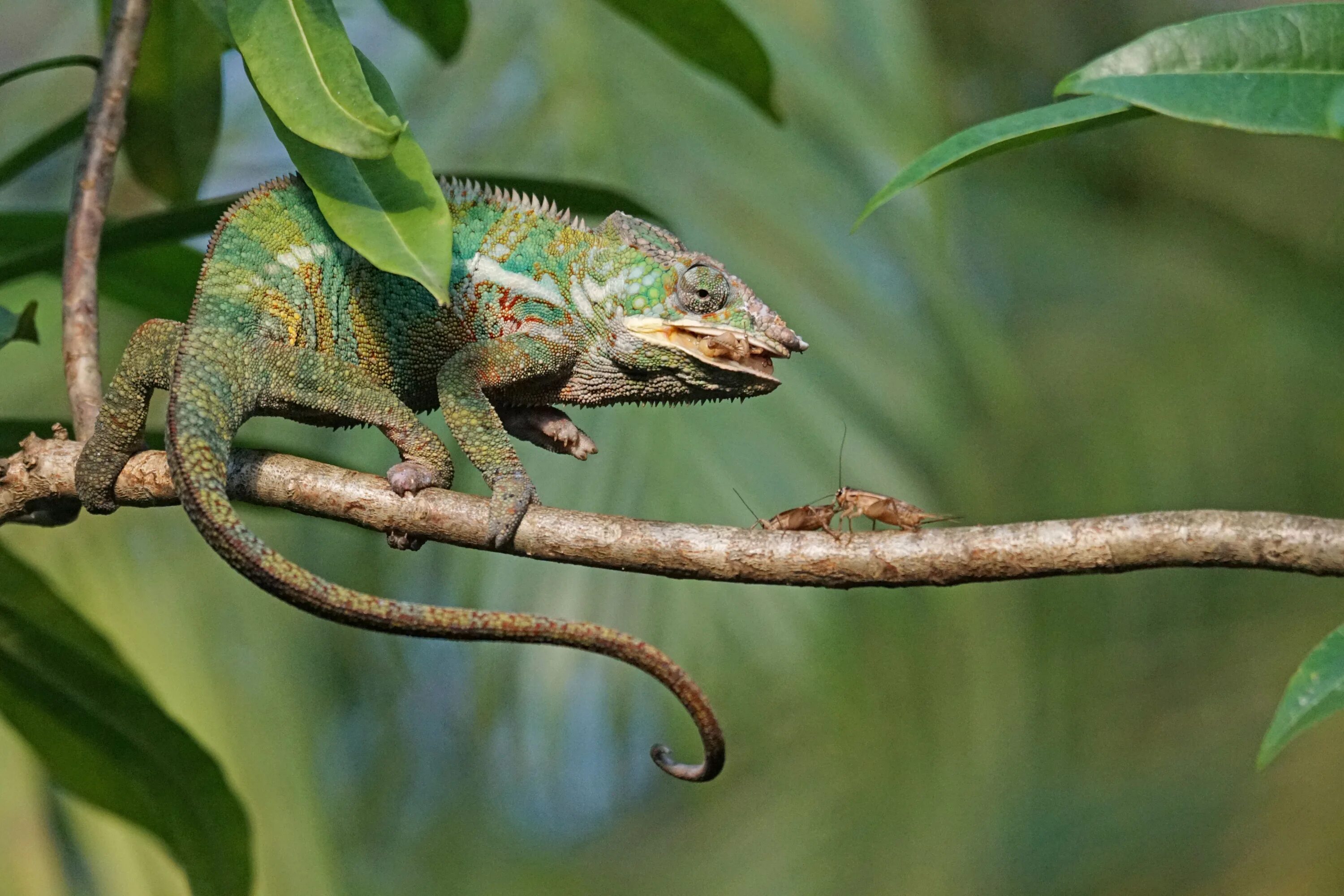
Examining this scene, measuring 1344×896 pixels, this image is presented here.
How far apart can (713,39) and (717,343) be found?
63 cm

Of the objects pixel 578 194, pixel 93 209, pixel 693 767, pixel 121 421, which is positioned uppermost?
pixel 578 194

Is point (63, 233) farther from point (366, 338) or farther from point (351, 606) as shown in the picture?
point (351, 606)

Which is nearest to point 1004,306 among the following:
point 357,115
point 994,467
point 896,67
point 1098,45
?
point 994,467

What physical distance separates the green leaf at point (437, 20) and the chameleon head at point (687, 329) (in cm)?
66

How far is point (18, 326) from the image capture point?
180cm

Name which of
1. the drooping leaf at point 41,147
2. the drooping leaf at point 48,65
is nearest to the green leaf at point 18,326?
the drooping leaf at point 41,147

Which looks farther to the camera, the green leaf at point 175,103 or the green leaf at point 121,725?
the green leaf at point 175,103

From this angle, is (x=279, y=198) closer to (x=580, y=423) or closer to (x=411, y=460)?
(x=411, y=460)

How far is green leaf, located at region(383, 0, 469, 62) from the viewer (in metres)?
2.15

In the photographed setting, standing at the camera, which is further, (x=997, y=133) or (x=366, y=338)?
(x=366, y=338)

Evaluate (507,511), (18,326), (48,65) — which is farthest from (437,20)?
(507,511)

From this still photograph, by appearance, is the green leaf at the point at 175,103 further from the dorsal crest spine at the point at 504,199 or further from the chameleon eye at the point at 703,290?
the chameleon eye at the point at 703,290

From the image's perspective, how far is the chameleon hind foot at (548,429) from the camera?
1.87m

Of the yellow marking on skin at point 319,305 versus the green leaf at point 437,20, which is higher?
the green leaf at point 437,20
